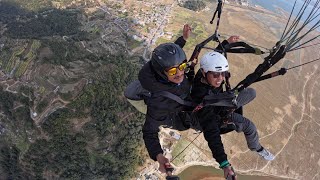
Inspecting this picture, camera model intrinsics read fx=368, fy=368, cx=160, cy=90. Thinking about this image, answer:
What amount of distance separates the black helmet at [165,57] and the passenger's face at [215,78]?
766 millimetres

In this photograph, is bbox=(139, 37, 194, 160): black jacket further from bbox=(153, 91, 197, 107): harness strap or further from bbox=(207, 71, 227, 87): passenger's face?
bbox=(207, 71, 227, 87): passenger's face

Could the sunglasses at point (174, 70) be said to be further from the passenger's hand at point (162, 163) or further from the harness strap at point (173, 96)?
the passenger's hand at point (162, 163)

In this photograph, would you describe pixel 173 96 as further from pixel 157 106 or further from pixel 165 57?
pixel 165 57

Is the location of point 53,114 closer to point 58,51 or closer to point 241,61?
point 58,51

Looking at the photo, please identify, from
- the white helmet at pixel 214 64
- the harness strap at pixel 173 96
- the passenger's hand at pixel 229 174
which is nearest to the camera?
the passenger's hand at pixel 229 174

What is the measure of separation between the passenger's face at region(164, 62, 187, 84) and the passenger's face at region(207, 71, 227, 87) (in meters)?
0.70

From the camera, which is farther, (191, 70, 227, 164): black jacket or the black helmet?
(191, 70, 227, 164): black jacket

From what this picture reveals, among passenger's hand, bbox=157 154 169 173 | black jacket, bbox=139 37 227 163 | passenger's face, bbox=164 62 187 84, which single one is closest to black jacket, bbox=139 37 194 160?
black jacket, bbox=139 37 227 163

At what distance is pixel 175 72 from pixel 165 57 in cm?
31

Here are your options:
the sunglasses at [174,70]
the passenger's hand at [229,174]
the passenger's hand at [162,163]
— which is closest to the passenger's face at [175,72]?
the sunglasses at [174,70]

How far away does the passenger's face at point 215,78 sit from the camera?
22.3 feet

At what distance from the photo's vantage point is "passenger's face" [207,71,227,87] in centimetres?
679

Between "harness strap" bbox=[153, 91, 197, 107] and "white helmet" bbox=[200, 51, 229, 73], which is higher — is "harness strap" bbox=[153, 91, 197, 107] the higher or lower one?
the lower one

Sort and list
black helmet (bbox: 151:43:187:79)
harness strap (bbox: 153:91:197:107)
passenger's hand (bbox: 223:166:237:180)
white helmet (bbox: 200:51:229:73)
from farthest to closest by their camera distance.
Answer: white helmet (bbox: 200:51:229:73), harness strap (bbox: 153:91:197:107), black helmet (bbox: 151:43:187:79), passenger's hand (bbox: 223:166:237:180)
